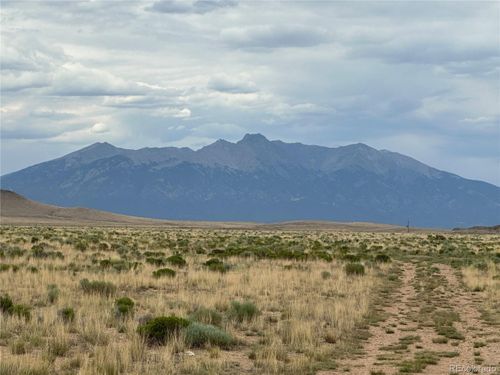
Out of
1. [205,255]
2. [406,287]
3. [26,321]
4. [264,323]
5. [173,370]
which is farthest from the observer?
[205,255]

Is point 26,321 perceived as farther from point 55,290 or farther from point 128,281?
point 128,281

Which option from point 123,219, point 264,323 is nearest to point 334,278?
point 264,323

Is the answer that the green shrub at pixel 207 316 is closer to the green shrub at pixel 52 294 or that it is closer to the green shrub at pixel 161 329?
the green shrub at pixel 161 329

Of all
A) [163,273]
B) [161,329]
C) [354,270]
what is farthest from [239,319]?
[354,270]

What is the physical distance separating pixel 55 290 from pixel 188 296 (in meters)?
3.72

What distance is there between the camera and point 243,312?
17125 mm

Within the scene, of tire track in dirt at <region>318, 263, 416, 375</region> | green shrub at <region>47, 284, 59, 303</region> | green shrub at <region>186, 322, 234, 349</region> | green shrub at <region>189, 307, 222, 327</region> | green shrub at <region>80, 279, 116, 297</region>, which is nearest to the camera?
tire track in dirt at <region>318, 263, 416, 375</region>

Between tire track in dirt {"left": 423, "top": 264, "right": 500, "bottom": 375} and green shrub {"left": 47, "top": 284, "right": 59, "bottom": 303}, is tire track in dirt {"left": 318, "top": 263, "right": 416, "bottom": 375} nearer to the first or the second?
tire track in dirt {"left": 423, "top": 264, "right": 500, "bottom": 375}

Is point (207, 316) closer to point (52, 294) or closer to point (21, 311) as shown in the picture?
point (21, 311)

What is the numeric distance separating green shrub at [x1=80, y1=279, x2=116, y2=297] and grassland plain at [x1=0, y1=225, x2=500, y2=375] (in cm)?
4

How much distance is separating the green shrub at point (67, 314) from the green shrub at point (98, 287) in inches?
163

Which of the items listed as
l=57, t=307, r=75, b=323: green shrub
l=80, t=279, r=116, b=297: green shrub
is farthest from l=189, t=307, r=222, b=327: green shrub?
l=80, t=279, r=116, b=297: green shrub

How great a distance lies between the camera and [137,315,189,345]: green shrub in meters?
14.0

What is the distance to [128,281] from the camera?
2322 cm
